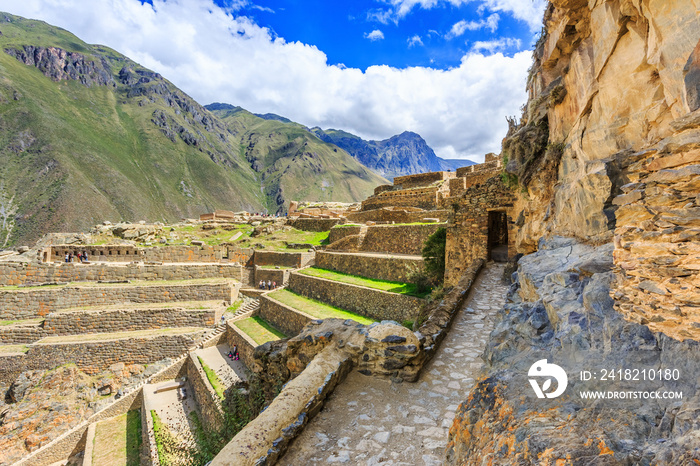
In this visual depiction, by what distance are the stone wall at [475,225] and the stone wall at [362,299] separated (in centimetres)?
240

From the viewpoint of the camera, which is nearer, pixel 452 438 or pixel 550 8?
pixel 452 438

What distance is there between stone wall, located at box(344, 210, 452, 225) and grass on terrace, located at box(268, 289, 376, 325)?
6.91 meters

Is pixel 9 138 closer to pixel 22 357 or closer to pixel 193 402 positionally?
pixel 22 357

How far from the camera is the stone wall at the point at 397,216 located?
19.3 meters

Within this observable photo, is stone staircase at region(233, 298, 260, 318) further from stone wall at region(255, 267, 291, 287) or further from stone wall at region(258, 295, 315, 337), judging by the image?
stone wall at region(255, 267, 291, 287)

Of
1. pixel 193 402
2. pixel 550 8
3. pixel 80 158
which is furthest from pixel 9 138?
pixel 550 8

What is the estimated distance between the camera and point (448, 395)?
3.91m

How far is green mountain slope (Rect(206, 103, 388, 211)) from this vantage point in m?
119

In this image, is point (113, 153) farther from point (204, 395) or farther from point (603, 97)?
point (603, 97)

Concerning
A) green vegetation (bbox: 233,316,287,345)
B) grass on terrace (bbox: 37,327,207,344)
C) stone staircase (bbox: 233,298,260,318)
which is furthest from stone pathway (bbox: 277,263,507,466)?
grass on terrace (bbox: 37,327,207,344)

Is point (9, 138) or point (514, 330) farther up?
point (9, 138)

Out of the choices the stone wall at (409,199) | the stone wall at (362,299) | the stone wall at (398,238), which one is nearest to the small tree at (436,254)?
the stone wall at (362,299)

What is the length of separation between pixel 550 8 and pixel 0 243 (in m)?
65.4

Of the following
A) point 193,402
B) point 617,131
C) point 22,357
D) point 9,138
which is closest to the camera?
point 617,131
